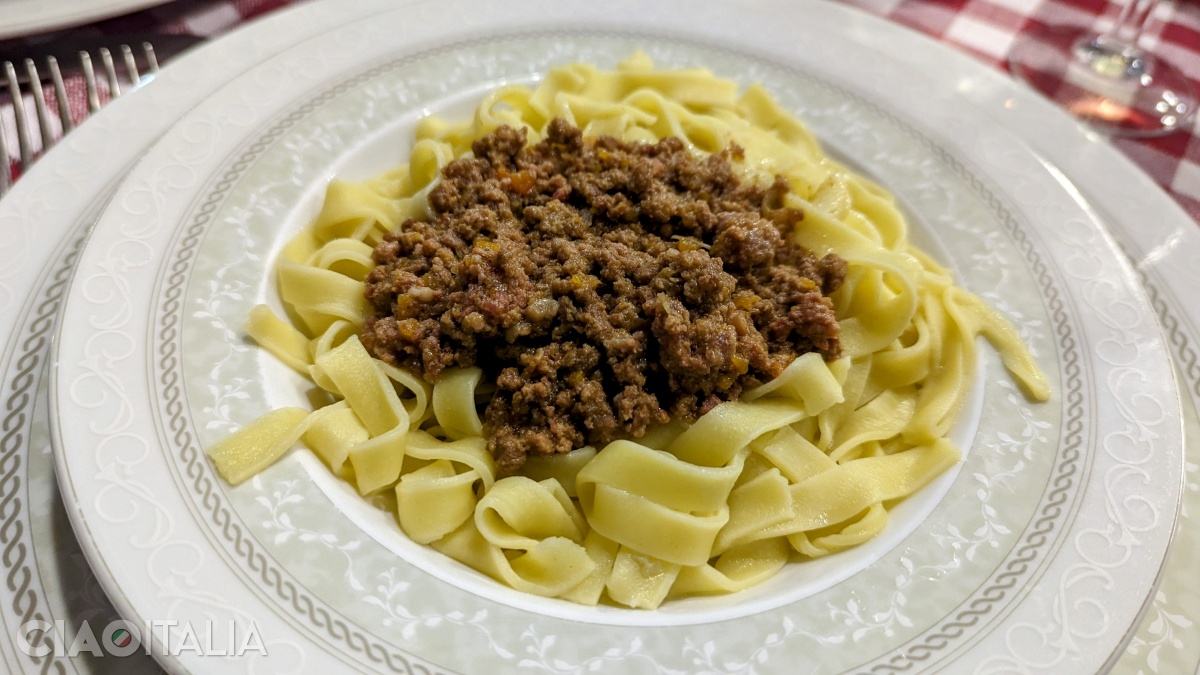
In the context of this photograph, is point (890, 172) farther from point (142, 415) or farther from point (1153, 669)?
point (142, 415)

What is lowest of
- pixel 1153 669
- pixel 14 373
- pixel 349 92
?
pixel 14 373


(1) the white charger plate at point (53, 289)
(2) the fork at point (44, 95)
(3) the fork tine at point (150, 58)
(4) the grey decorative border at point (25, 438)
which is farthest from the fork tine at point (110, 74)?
(4) the grey decorative border at point (25, 438)

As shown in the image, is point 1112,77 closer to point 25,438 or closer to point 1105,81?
point 1105,81

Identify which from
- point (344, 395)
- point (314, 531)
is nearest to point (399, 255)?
point (344, 395)

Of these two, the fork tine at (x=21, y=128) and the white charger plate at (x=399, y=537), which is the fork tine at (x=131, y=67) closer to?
the fork tine at (x=21, y=128)

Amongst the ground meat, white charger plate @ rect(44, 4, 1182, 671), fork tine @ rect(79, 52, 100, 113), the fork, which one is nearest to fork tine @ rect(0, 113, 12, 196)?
the fork

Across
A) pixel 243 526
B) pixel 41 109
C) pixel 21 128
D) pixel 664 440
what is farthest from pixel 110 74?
pixel 664 440
